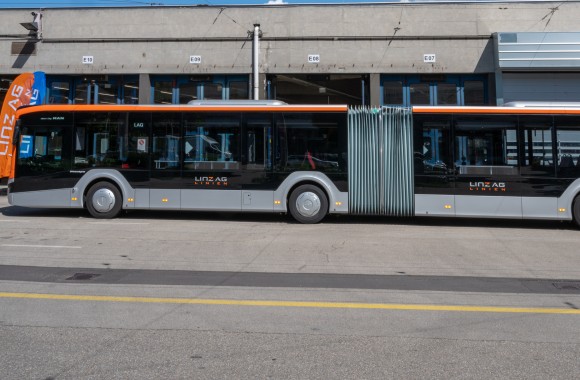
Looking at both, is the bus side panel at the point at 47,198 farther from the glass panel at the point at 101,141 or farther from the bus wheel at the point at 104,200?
the glass panel at the point at 101,141

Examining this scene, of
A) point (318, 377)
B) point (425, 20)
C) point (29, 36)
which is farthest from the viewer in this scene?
point (29, 36)

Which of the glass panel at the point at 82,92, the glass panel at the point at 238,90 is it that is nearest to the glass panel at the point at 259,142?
the glass panel at the point at 238,90

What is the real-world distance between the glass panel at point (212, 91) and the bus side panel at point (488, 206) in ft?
39.8

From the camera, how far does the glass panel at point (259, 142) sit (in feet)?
41.3

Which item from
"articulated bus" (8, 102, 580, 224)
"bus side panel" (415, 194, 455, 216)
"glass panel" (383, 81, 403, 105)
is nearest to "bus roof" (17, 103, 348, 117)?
"articulated bus" (8, 102, 580, 224)

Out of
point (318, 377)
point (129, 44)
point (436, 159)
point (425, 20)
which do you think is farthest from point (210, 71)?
point (318, 377)

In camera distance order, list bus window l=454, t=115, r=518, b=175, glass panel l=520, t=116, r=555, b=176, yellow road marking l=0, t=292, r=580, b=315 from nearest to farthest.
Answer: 1. yellow road marking l=0, t=292, r=580, b=315
2. glass panel l=520, t=116, r=555, b=176
3. bus window l=454, t=115, r=518, b=175

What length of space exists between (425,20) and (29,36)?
16836 mm

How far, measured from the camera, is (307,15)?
2002 centimetres

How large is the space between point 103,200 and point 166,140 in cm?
232

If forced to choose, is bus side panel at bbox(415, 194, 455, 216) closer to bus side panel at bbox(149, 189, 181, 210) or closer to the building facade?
bus side panel at bbox(149, 189, 181, 210)

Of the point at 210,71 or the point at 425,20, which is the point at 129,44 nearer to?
the point at 210,71

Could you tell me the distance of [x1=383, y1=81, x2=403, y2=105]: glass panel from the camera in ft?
66.2

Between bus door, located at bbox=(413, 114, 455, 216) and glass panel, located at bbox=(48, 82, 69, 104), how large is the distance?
16.5 metres
